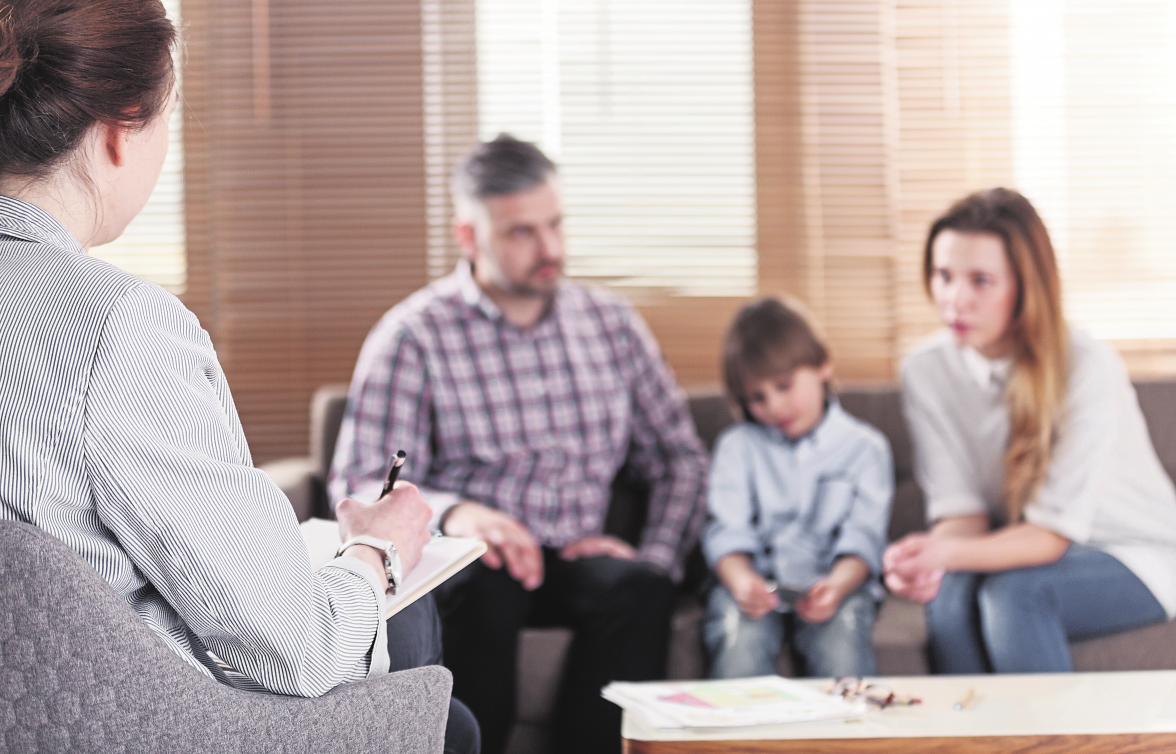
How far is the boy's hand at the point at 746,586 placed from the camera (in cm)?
177

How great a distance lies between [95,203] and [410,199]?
1.69 metres

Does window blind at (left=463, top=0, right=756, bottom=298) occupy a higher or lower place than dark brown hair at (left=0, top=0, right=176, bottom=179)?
higher

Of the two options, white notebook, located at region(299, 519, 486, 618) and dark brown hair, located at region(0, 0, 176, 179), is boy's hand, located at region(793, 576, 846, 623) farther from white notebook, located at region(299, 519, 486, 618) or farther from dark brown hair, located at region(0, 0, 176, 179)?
dark brown hair, located at region(0, 0, 176, 179)

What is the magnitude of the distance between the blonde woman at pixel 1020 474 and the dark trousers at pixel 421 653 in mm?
885

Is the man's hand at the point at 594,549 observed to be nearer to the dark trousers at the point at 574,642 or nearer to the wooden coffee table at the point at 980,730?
the dark trousers at the point at 574,642

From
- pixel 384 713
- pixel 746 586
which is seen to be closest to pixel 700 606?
pixel 746 586

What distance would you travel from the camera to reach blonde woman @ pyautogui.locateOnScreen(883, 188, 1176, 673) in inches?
68.4

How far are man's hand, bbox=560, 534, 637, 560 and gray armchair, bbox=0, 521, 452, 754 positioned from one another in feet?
4.04

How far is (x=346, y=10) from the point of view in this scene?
252 cm

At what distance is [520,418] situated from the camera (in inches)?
82.8

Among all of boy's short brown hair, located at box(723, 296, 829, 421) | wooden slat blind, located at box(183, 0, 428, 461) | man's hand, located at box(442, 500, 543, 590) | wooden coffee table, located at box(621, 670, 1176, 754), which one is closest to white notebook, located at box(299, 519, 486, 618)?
wooden coffee table, located at box(621, 670, 1176, 754)

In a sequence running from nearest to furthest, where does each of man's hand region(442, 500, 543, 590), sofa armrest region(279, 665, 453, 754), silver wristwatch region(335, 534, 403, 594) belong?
sofa armrest region(279, 665, 453, 754) < silver wristwatch region(335, 534, 403, 594) < man's hand region(442, 500, 543, 590)

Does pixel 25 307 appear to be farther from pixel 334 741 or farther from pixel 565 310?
pixel 565 310

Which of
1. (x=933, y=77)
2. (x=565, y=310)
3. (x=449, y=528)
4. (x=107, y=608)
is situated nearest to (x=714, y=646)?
(x=449, y=528)
